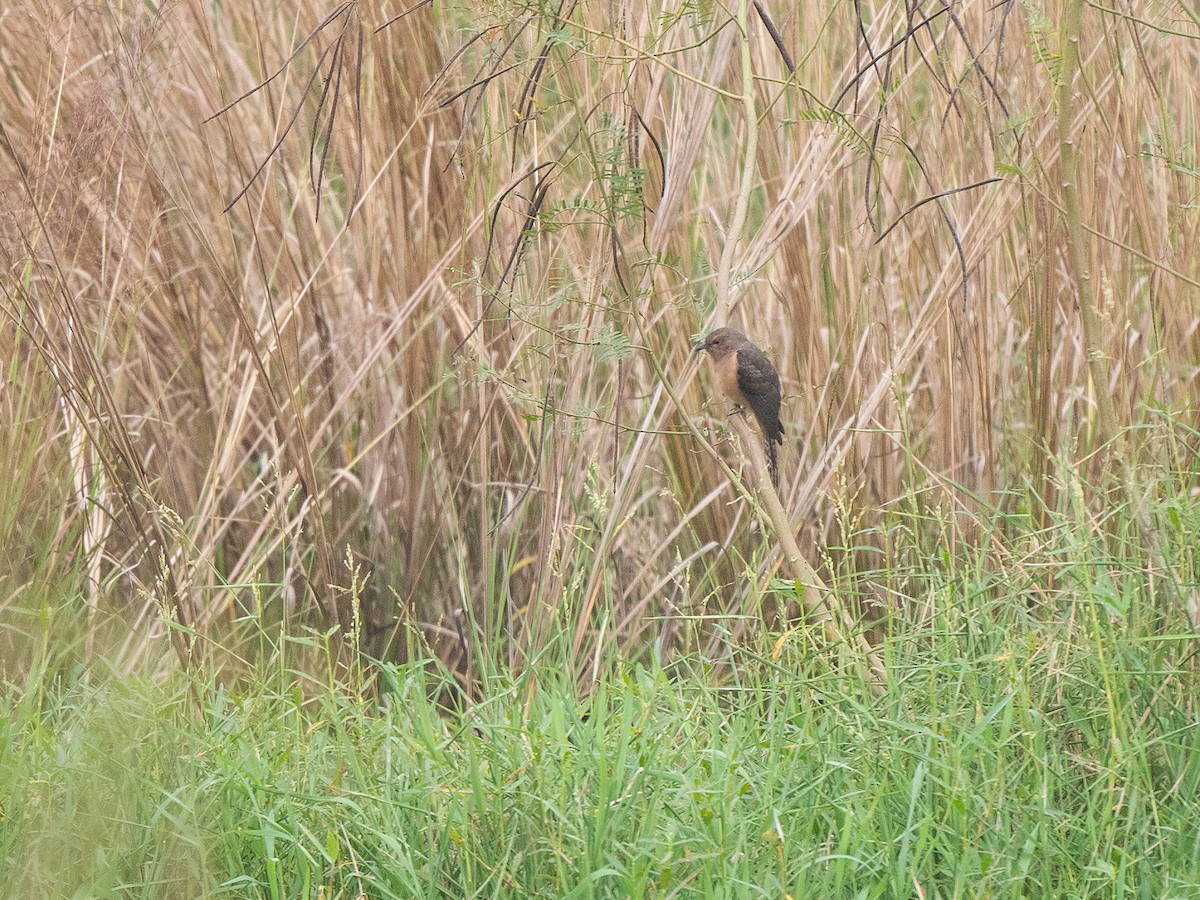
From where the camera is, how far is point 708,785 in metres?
2.04

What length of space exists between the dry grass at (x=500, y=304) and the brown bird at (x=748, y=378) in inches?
3.3

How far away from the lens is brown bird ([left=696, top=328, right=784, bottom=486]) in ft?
10.2

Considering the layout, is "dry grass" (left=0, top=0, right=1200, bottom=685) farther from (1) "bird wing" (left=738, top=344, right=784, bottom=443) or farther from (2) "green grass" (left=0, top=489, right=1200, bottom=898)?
(2) "green grass" (left=0, top=489, right=1200, bottom=898)

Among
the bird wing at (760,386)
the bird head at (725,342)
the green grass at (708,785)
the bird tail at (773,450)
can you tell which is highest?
the bird head at (725,342)

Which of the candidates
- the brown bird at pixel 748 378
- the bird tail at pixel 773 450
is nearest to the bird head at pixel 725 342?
the brown bird at pixel 748 378

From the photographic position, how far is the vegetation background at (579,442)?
2.04m

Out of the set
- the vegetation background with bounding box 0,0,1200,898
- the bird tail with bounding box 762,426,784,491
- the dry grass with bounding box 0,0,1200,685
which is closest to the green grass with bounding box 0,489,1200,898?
the vegetation background with bounding box 0,0,1200,898

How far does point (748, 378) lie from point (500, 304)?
65 cm

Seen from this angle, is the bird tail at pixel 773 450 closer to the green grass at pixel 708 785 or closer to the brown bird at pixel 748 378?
the brown bird at pixel 748 378

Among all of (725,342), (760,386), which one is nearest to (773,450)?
(760,386)

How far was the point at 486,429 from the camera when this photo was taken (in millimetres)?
2936

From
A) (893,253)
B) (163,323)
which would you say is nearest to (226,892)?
(163,323)

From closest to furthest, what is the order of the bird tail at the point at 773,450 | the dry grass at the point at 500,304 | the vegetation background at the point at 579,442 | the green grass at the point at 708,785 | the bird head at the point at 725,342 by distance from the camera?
1. the green grass at the point at 708,785
2. the vegetation background at the point at 579,442
3. the dry grass at the point at 500,304
4. the bird head at the point at 725,342
5. the bird tail at the point at 773,450

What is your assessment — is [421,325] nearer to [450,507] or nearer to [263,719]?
[450,507]
